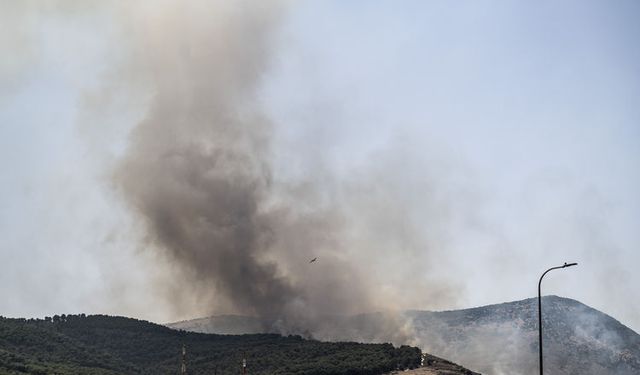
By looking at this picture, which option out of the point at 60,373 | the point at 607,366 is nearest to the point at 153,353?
the point at 60,373

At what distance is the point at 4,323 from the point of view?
552 ft

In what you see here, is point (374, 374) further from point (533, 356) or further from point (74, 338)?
point (74, 338)

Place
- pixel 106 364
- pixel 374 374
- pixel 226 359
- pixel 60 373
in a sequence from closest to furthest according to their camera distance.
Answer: pixel 60 373 → pixel 374 374 → pixel 106 364 → pixel 226 359

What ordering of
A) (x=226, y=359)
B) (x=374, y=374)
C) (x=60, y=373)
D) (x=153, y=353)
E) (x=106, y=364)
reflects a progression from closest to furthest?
1. (x=60, y=373)
2. (x=374, y=374)
3. (x=106, y=364)
4. (x=226, y=359)
5. (x=153, y=353)

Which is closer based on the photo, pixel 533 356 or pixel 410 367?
pixel 410 367

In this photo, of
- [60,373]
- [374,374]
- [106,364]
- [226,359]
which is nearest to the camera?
[60,373]

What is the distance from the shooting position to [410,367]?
16025cm

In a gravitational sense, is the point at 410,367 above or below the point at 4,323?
below

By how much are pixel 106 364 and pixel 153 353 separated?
3374 centimetres

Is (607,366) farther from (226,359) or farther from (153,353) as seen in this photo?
(153,353)

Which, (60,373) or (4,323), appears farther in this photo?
(4,323)

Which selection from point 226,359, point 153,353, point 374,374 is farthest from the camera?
point 153,353

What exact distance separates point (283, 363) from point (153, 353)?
50088 mm

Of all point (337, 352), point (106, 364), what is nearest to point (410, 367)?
point (337, 352)
